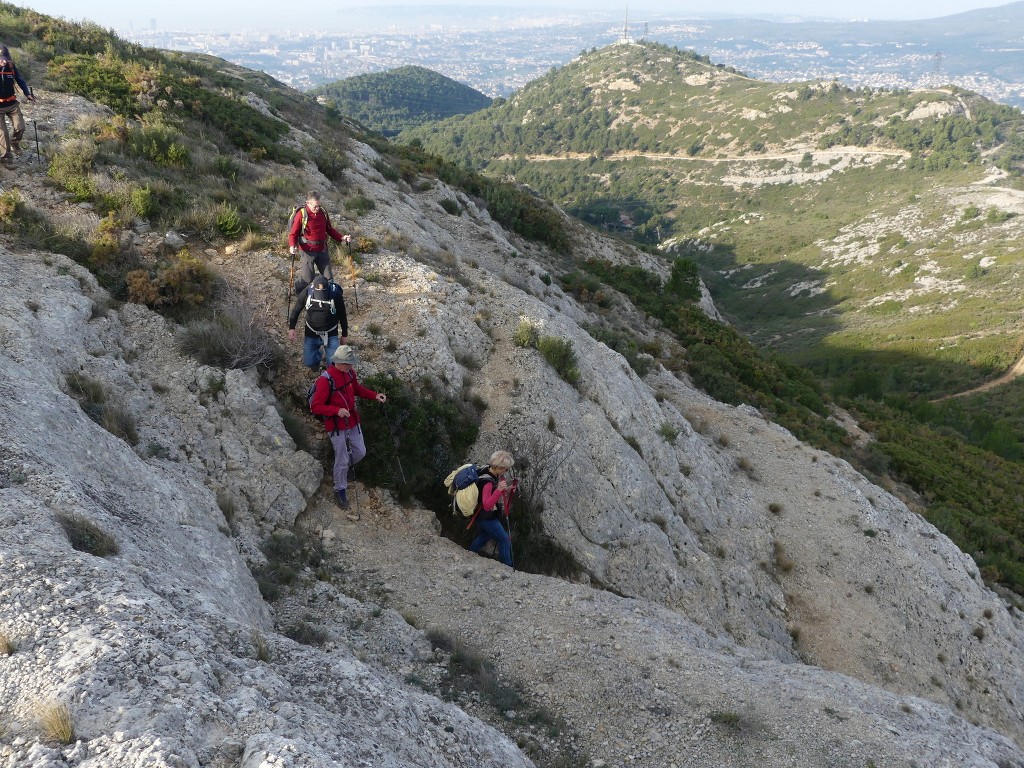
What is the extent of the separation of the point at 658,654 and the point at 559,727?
1.98 meters

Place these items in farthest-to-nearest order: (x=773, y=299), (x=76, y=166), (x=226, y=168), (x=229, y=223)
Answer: (x=773, y=299), (x=226, y=168), (x=229, y=223), (x=76, y=166)

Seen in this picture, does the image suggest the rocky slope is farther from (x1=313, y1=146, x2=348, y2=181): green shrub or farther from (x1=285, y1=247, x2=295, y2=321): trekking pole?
(x1=313, y1=146, x2=348, y2=181): green shrub

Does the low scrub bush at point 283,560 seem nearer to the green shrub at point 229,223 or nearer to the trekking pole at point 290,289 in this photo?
the trekking pole at point 290,289

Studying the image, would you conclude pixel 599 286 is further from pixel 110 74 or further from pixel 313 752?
pixel 313 752

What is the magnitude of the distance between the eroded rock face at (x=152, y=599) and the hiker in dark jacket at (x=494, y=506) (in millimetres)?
2612

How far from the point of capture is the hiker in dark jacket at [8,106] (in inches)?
458

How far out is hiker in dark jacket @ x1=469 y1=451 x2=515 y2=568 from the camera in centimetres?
899

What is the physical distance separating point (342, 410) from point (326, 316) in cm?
195

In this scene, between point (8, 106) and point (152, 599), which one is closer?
point (152, 599)

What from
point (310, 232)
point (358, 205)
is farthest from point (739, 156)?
point (310, 232)

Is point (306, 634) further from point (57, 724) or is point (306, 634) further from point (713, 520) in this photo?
point (713, 520)

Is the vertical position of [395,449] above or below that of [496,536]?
above

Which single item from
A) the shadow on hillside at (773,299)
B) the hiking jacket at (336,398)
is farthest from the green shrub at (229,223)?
the shadow on hillside at (773,299)

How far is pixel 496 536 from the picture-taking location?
30.9 ft
